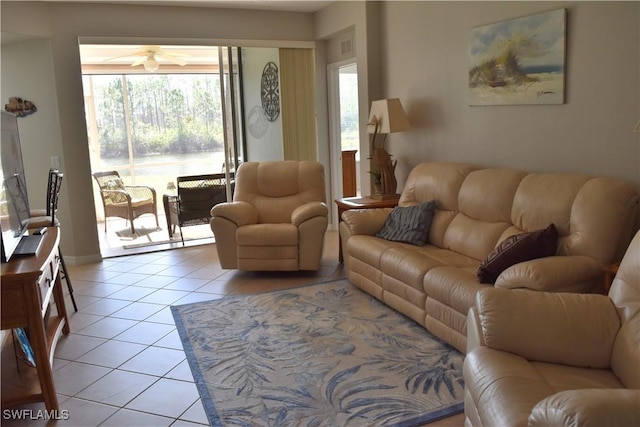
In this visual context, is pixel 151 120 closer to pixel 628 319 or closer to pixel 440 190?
pixel 440 190

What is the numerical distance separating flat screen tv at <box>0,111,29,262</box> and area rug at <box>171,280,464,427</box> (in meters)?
1.16

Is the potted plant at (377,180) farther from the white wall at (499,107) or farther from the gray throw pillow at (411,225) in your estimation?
the gray throw pillow at (411,225)

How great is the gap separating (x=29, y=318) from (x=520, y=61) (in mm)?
3296

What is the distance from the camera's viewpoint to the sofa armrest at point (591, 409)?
1.30 meters

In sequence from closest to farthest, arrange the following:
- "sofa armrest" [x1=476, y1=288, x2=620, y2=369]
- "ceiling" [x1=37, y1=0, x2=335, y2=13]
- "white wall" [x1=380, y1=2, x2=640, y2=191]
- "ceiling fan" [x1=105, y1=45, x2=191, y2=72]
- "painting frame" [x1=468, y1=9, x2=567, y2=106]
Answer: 1. "sofa armrest" [x1=476, y1=288, x2=620, y2=369]
2. "white wall" [x1=380, y1=2, x2=640, y2=191]
3. "painting frame" [x1=468, y1=9, x2=567, y2=106]
4. "ceiling" [x1=37, y1=0, x2=335, y2=13]
5. "ceiling fan" [x1=105, y1=45, x2=191, y2=72]

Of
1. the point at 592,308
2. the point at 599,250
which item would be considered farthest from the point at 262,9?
the point at 592,308

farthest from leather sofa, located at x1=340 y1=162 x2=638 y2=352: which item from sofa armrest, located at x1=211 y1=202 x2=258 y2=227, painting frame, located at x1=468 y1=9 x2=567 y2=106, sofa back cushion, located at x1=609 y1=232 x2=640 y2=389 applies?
sofa armrest, located at x1=211 y1=202 x2=258 y2=227

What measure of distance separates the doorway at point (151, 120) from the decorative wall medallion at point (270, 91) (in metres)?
0.96

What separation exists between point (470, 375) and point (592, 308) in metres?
0.58

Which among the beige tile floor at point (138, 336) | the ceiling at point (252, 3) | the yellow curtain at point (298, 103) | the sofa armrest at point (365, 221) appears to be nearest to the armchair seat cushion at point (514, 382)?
the beige tile floor at point (138, 336)

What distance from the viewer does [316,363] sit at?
2904mm

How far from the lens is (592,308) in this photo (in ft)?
6.65

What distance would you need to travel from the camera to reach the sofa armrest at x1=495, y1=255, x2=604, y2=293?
8.10 ft

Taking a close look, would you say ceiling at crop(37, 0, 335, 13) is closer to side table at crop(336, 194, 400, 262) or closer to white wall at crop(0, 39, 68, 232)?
white wall at crop(0, 39, 68, 232)
